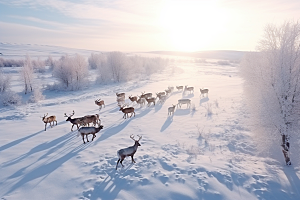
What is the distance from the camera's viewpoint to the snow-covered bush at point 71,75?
137ft

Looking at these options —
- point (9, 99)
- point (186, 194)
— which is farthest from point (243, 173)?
point (9, 99)

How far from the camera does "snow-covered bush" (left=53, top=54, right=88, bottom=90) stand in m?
41.7

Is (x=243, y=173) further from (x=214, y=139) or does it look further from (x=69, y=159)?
(x=69, y=159)

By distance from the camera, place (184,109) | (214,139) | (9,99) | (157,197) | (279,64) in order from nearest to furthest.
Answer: (157,197) → (279,64) → (214,139) → (184,109) → (9,99)

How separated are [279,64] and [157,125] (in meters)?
9.00

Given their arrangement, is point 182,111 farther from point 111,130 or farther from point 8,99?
point 8,99

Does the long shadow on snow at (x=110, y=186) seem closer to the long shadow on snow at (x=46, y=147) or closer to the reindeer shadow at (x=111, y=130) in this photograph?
the reindeer shadow at (x=111, y=130)

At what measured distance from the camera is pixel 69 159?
9.09m

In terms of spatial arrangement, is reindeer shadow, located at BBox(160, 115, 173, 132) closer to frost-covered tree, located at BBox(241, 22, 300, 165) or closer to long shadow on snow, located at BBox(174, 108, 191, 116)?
long shadow on snow, located at BBox(174, 108, 191, 116)

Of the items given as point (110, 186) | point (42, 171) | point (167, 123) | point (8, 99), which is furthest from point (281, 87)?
point (8, 99)

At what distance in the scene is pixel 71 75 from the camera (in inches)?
1676

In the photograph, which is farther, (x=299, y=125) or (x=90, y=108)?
(x=90, y=108)

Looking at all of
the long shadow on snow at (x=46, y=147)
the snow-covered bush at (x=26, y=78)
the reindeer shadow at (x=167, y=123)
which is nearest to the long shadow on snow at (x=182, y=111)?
the reindeer shadow at (x=167, y=123)

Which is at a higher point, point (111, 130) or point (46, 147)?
point (111, 130)
